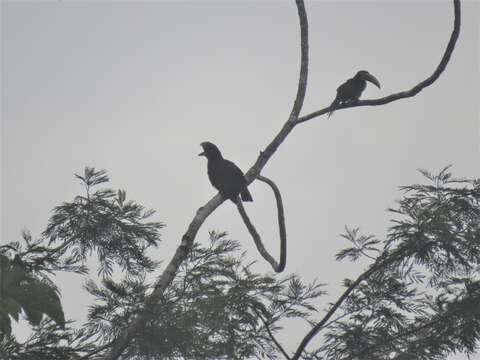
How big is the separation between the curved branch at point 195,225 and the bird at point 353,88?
9.71ft

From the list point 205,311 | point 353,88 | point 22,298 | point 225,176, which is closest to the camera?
point 22,298

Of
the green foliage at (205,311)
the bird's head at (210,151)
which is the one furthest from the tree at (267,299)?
the bird's head at (210,151)

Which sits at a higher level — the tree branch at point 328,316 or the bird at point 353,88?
the bird at point 353,88

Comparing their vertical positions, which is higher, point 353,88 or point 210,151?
point 353,88

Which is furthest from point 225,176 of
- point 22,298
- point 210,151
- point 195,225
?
point 22,298

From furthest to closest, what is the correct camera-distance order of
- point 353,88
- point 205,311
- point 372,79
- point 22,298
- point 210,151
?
1. point 353,88
2. point 372,79
3. point 210,151
4. point 205,311
5. point 22,298

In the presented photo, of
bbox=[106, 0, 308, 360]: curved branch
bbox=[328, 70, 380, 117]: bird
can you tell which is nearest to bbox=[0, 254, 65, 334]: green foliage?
bbox=[106, 0, 308, 360]: curved branch

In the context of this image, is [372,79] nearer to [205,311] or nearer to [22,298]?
[205,311]

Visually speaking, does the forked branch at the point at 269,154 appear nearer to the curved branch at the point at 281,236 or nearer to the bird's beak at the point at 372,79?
the curved branch at the point at 281,236

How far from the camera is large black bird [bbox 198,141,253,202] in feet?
19.2

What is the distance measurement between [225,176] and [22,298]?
14.8 feet

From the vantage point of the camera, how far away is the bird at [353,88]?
8562 millimetres

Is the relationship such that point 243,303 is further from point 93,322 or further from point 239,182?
point 239,182

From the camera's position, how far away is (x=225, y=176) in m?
6.40
